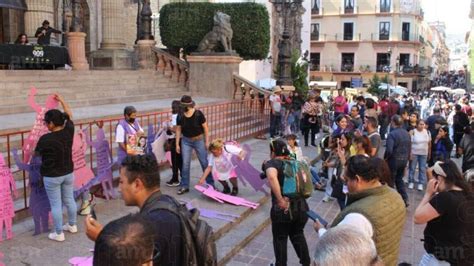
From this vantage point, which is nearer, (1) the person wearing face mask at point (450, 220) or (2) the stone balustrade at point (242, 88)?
(1) the person wearing face mask at point (450, 220)

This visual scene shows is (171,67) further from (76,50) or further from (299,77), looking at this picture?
(299,77)

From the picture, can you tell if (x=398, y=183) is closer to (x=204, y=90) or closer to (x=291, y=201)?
(x=291, y=201)

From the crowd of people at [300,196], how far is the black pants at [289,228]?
0.01 m

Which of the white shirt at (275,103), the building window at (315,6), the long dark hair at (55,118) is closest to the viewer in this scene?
the long dark hair at (55,118)

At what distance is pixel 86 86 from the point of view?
1410 centimetres

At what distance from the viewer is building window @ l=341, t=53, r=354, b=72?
5950 cm

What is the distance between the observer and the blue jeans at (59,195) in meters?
5.27

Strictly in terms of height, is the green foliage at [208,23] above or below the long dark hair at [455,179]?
above

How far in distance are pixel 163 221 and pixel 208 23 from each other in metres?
16.9

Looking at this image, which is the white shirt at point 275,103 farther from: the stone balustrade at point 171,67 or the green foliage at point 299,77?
the green foliage at point 299,77

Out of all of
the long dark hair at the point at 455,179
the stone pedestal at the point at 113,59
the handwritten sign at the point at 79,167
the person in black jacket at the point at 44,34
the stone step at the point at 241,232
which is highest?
the person in black jacket at the point at 44,34

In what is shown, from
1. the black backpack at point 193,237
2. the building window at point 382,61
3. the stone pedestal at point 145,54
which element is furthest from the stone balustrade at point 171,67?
the building window at point 382,61

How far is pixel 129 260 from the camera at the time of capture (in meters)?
1.95

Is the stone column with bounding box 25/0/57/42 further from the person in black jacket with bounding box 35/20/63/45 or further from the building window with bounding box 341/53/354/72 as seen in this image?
the building window with bounding box 341/53/354/72
